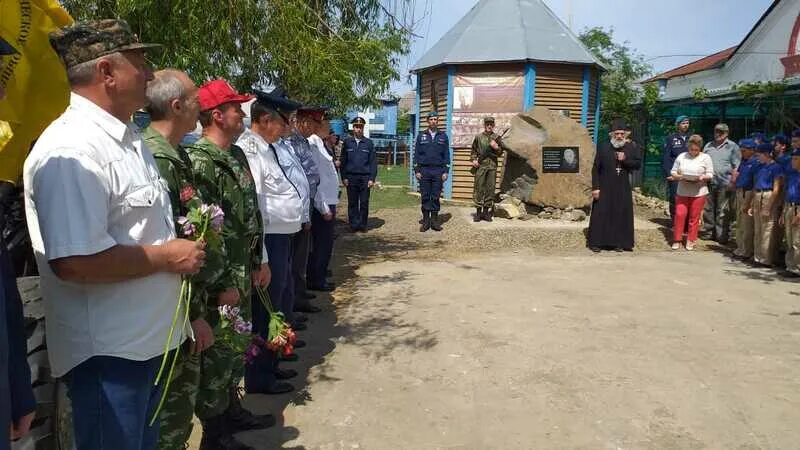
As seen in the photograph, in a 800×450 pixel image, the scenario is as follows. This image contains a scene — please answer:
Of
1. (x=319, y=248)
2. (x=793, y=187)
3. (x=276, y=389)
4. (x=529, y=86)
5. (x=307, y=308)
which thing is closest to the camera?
(x=276, y=389)

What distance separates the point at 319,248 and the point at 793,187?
18.5 ft

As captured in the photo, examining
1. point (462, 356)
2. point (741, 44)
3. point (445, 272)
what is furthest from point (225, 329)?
point (741, 44)

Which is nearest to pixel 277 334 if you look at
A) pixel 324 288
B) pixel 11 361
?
pixel 11 361

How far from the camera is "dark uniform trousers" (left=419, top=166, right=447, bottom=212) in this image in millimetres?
10828

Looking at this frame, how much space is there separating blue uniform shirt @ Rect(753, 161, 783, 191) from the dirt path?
4.26 ft

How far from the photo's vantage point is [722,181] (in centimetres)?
1011

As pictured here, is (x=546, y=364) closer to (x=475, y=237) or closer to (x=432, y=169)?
(x=475, y=237)

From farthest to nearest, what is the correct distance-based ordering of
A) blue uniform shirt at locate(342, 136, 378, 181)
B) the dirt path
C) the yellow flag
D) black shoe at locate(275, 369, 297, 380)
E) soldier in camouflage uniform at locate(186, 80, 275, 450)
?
blue uniform shirt at locate(342, 136, 378, 181) → black shoe at locate(275, 369, 297, 380) → the dirt path → soldier in camouflage uniform at locate(186, 80, 275, 450) → the yellow flag

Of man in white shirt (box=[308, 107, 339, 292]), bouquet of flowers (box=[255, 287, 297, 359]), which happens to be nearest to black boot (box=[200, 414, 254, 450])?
bouquet of flowers (box=[255, 287, 297, 359])

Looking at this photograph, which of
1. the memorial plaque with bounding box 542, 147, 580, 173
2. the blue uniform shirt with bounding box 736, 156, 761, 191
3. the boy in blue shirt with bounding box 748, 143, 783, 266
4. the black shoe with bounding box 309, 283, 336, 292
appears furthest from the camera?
the memorial plaque with bounding box 542, 147, 580, 173

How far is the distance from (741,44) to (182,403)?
2385 centimetres

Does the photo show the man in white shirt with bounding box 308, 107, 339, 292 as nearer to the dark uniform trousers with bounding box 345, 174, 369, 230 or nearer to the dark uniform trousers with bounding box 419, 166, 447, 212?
the dark uniform trousers with bounding box 345, 174, 369, 230

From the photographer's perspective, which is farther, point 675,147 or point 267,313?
point 675,147

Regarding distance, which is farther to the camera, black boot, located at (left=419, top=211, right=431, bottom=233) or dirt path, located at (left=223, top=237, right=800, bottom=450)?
black boot, located at (left=419, top=211, right=431, bottom=233)
